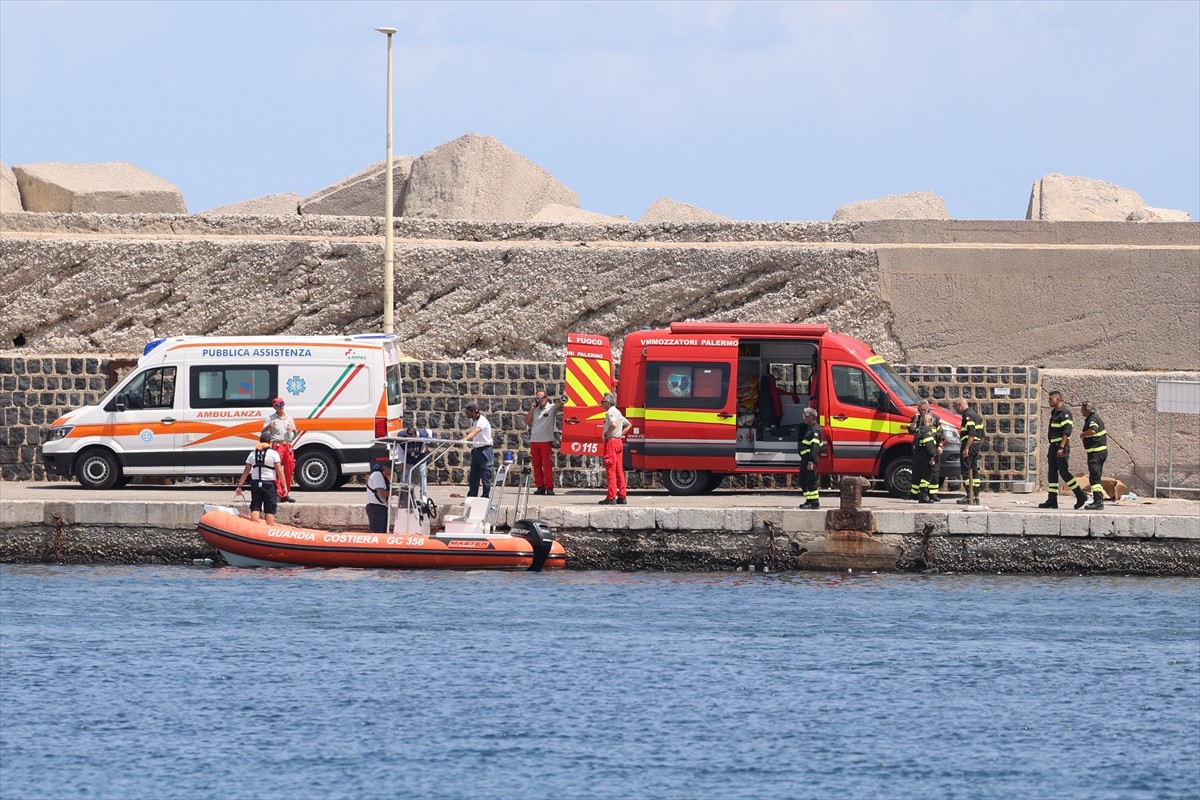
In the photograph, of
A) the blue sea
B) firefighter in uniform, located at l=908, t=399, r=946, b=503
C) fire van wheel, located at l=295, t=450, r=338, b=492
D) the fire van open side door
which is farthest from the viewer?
fire van wheel, located at l=295, t=450, r=338, b=492

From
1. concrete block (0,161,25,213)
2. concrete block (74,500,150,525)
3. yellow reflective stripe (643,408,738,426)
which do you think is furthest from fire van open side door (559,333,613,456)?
concrete block (0,161,25,213)

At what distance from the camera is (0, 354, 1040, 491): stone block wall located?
25062 mm

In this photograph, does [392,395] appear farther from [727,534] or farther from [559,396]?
[727,534]

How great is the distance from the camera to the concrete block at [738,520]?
22.2 metres

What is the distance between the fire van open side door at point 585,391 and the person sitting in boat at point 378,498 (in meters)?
2.73

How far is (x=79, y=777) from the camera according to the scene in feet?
50.8

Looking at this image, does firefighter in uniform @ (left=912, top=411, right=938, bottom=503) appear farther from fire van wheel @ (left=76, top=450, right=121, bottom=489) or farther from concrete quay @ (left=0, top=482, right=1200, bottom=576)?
fire van wheel @ (left=76, top=450, right=121, bottom=489)

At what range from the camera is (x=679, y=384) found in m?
23.8

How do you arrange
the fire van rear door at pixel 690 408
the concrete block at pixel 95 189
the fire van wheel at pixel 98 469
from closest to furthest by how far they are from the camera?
the fire van rear door at pixel 690 408 → the fire van wheel at pixel 98 469 → the concrete block at pixel 95 189

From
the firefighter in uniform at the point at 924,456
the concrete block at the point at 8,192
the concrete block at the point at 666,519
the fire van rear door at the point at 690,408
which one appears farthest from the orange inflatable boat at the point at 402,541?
the concrete block at the point at 8,192

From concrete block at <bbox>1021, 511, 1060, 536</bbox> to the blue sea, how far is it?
52 cm

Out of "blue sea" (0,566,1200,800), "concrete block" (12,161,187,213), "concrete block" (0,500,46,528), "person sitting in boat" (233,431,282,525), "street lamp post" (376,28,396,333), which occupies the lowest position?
"blue sea" (0,566,1200,800)

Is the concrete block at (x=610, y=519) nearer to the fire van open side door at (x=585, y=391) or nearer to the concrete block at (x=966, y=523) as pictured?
the fire van open side door at (x=585, y=391)

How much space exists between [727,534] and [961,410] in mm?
3086
